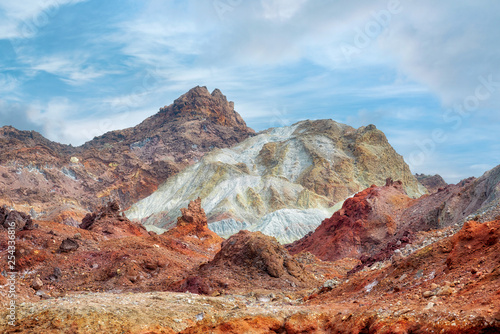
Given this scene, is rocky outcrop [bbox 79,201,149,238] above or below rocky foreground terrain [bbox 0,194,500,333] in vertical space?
above

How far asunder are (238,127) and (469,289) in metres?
191

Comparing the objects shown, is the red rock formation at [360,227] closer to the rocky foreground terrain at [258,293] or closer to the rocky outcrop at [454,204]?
the rocky outcrop at [454,204]

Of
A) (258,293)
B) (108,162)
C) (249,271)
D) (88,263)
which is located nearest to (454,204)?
(249,271)

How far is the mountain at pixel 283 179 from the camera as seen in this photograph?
3191 inches

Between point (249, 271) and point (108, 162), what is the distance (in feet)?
466

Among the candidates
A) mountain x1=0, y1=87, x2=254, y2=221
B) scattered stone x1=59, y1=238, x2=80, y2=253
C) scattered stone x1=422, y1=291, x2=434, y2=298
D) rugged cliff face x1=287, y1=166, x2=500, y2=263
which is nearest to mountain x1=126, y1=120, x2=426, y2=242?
rugged cliff face x1=287, y1=166, x2=500, y2=263

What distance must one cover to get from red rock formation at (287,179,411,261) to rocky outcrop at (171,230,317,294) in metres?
19.7

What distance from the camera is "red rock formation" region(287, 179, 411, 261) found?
42.3 meters

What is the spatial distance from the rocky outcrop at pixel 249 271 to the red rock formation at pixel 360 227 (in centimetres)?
1965

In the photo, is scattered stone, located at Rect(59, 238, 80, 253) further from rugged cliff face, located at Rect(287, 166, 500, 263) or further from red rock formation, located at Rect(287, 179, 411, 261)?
red rock formation, located at Rect(287, 179, 411, 261)

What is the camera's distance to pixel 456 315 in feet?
24.0

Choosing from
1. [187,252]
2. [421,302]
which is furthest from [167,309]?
[187,252]

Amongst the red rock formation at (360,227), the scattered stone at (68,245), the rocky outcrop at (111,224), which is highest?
the rocky outcrop at (111,224)

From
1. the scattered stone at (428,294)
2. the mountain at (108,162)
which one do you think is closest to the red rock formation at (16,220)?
the scattered stone at (428,294)
